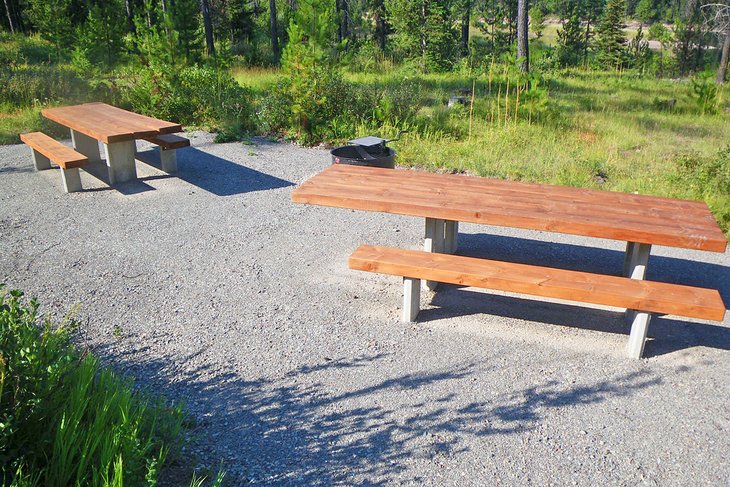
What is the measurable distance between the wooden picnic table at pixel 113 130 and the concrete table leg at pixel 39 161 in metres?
0.46

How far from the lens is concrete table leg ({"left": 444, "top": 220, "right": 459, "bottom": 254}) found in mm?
5207

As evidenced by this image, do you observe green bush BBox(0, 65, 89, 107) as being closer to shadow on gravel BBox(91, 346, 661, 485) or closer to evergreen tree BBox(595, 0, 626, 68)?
shadow on gravel BBox(91, 346, 661, 485)

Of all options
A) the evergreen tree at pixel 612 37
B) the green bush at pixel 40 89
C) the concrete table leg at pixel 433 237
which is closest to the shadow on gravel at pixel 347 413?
the concrete table leg at pixel 433 237

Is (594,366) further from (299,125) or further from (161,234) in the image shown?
(299,125)

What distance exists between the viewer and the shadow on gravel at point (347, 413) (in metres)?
2.84

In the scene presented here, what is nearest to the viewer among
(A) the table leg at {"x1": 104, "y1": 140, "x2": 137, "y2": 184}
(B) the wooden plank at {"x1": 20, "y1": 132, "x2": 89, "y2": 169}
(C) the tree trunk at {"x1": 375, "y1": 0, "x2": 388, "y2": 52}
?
(B) the wooden plank at {"x1": 20, "y1": 132, "x2": 89, "y2": 169}

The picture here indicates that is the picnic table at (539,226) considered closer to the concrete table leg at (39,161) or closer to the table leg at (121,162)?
the table leg at (121,162)

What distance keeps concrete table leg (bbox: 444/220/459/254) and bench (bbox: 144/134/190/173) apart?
3.74 meters

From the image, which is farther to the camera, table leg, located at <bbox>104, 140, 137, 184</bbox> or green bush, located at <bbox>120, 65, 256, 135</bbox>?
green bush, located at <bbox>120, 65, 256, 135</bbox>

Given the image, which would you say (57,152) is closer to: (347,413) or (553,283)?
(347,413)

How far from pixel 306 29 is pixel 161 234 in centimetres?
491

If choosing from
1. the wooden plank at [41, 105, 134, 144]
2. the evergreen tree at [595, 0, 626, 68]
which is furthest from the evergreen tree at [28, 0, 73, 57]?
the evergreen tree at [595, 0, 626, 68]

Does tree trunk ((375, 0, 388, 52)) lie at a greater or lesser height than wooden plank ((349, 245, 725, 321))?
greater

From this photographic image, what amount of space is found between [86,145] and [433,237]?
225 inches
